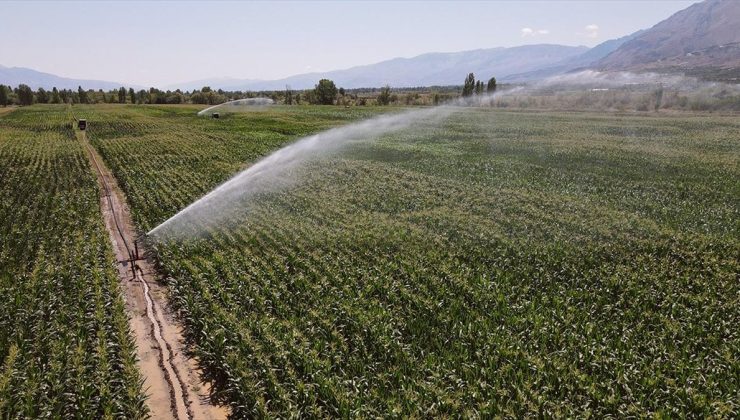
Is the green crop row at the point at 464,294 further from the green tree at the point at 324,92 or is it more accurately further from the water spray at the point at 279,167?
the green tree at the point at 324,92

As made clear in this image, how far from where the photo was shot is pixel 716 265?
17.7 m

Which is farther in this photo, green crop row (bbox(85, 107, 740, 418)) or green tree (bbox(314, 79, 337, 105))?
green tree (bbox(314, 79, 337, 105))

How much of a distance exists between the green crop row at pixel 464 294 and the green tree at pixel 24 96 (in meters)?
152

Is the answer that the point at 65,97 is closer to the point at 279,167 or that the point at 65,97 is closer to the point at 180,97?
the point at 180,97

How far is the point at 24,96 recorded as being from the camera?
14688 centimetres

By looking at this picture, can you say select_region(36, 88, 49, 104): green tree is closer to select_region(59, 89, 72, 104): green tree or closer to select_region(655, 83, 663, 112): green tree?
select_region(59, 89, 72, 104): green tree

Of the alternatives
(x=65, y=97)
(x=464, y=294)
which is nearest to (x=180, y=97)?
(x=65, y=97)

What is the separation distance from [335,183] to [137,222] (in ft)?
44.5

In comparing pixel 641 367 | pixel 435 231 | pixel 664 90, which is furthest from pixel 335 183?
pixel 664 90

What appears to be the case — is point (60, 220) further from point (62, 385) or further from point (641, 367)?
point (641, 367)

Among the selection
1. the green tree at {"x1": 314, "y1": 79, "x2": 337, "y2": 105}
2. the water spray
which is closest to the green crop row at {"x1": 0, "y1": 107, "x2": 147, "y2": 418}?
the water spray

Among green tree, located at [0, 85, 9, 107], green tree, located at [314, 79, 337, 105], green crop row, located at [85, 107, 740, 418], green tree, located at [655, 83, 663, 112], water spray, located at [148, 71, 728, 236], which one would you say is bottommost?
green crop row, located at [85, 107, 740, 418]

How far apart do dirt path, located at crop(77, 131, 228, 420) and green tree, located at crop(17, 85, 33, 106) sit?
167 metres

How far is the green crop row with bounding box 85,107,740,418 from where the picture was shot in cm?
1053
